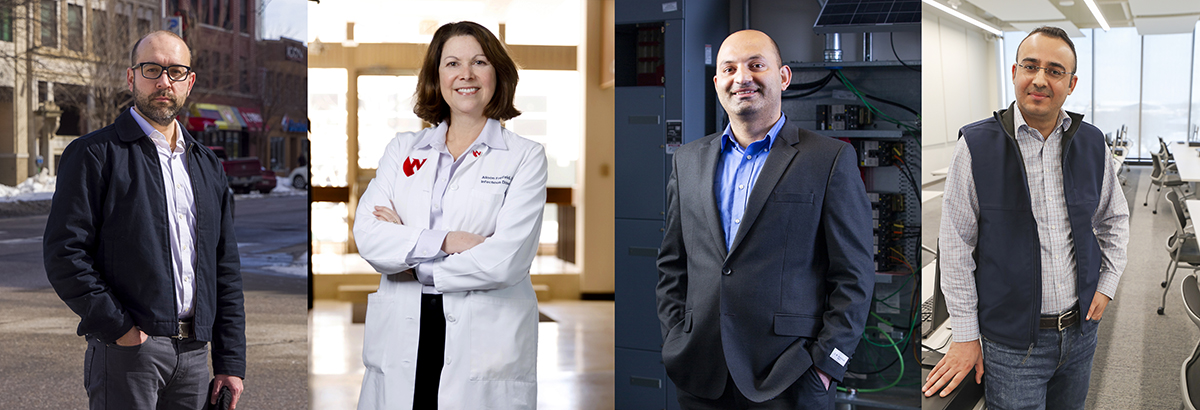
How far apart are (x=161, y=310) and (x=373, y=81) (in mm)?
3197

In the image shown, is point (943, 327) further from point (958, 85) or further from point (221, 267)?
point (221, 267)

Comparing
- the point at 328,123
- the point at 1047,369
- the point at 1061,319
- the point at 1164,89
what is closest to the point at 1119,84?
the point at 1164,89

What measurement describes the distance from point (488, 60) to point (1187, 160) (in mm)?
1882

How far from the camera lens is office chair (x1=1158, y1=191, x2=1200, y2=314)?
2133 millimetres

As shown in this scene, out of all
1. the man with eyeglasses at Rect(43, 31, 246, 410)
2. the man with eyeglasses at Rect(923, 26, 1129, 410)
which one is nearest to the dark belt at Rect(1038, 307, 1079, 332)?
the man with eyeglasses at Rect(923, 26, 1129, 410)

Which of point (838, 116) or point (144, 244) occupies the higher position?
point (838, 116)

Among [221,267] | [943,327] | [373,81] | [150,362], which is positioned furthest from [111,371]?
[373,81]

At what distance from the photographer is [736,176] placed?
180 centimetres

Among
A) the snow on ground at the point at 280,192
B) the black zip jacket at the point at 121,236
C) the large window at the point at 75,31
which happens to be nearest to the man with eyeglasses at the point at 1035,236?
the black zip jacket at the point at 121,236

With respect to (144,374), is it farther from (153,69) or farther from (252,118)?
(252,118)

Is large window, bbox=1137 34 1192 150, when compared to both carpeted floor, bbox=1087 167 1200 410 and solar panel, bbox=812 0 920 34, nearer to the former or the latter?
carpeted floor, bbox=1087 167 1200 410

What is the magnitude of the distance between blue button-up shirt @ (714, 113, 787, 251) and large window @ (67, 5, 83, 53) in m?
3.11

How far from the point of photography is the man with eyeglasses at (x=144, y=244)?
1.84 meters

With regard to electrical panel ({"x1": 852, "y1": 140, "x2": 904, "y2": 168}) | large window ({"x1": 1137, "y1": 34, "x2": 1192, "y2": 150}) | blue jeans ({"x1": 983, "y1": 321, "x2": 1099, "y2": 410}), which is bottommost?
blue jeans ({"x1": 983, "y1": 321, "x2": 1099, "y2": 410})
